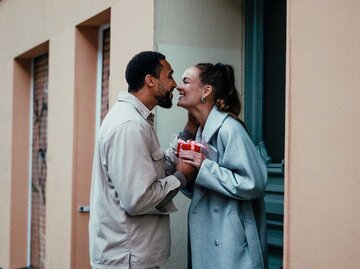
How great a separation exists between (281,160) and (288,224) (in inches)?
45.8

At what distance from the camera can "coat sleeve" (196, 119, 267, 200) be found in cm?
309

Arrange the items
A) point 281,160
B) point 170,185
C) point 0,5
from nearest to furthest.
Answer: point 170,185 → point 281,160 → point 0,5

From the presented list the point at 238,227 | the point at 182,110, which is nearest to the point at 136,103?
the point at 238,227

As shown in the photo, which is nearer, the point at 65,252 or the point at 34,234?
the point at 65,252

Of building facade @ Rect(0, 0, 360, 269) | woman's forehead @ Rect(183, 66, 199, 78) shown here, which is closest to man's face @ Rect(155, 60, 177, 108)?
woman's forehead @ Rect(183, 66, 199, 78)

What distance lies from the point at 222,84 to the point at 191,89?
21 cm

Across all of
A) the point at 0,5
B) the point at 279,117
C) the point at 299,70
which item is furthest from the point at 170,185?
the point at 0,5

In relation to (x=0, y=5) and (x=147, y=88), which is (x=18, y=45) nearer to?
(x=0, y=5)

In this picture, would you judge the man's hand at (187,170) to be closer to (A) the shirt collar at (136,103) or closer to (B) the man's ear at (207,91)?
(A) the shirt collar at (136,103)

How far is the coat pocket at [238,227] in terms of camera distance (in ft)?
10.3

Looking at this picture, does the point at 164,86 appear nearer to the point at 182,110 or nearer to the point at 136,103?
the point at 136,103

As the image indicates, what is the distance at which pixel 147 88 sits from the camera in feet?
11.1

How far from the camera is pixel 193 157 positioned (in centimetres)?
323

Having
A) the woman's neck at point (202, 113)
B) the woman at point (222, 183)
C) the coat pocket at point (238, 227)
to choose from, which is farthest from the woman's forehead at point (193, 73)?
the coat pocket at point (238, 227)
